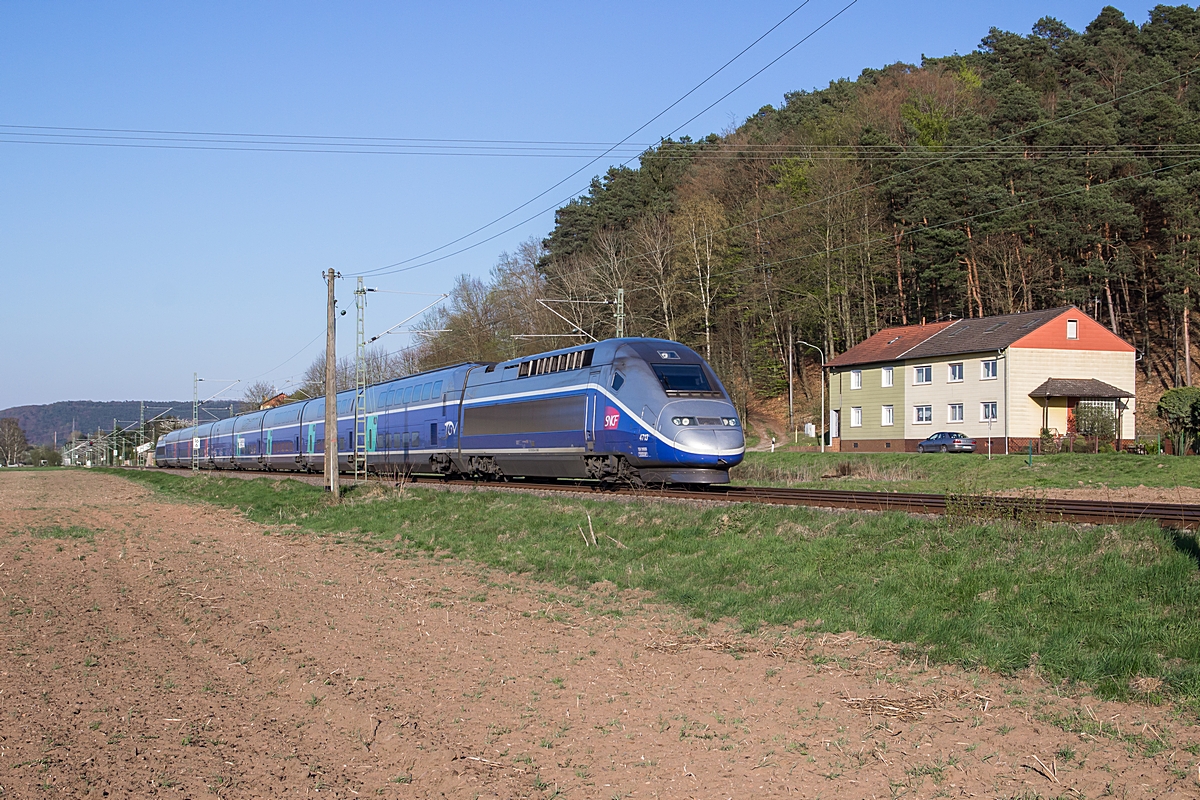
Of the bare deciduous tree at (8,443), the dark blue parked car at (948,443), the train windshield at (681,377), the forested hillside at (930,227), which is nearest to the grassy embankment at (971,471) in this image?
the dark blue parked car at (948,443)

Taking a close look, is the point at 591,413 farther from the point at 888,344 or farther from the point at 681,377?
the point at 888,344

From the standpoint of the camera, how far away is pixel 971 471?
40031 mm

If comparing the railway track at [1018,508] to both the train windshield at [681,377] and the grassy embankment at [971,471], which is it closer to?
the train windshield at [681,377]

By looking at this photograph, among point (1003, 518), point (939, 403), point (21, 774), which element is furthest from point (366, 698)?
point (939, 403)

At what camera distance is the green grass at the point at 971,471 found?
33.2m

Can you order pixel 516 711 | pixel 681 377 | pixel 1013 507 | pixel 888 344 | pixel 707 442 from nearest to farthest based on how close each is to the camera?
1. pixel 516 711
2. pixel 1013 507
3. pixel 707 442
4. pixel 681 377
5. pixel 888 344

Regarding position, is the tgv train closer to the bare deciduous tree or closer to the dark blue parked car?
the dark blue parked car

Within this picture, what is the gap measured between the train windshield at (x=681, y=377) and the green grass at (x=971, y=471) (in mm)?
9026

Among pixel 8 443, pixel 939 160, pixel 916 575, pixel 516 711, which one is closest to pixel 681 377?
pixel 916 575

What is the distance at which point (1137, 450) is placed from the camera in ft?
150

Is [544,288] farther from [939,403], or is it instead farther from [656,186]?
[939,403]

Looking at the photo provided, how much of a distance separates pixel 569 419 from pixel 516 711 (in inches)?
699

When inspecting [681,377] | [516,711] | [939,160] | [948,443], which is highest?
[939,160]

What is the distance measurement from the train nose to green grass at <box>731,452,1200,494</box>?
9.67 meters
